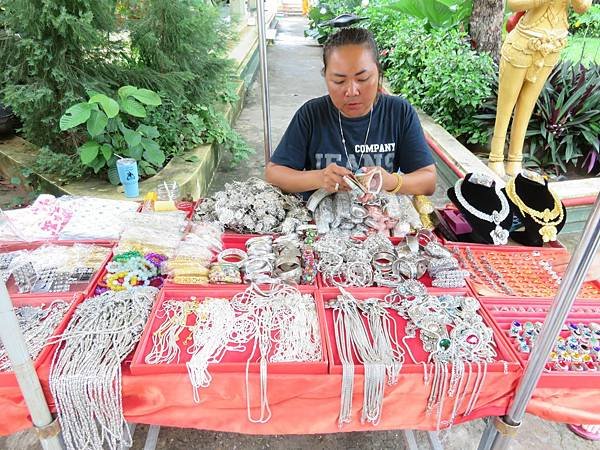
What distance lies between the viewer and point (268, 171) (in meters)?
2.07

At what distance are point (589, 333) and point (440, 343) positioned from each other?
512 mm

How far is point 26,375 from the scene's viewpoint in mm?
1020

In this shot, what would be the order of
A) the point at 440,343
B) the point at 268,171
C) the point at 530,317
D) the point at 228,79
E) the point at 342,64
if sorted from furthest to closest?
the point at 228,79 < the point at 268,171 < the point at 342,64 < the point at 530,317 < the point at 440,343

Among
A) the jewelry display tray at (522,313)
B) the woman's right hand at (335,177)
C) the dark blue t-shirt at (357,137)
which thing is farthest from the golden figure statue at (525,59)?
the jewelry display tray at (522,313)

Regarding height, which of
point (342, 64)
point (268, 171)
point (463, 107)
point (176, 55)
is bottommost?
point (463, 107)

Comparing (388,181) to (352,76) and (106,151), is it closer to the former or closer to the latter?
(352,76)

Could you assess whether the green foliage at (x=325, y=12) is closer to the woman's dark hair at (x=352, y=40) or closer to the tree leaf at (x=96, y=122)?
the tree leaf at (x=96, y=122)

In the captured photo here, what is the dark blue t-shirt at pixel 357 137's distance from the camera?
6.73ft

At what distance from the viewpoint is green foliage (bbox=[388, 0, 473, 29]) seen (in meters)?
6.20

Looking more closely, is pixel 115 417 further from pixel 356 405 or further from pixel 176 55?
pixel 176 55

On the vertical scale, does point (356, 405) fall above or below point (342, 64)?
below

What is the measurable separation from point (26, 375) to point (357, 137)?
161cm

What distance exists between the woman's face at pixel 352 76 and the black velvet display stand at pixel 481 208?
0.60 metres

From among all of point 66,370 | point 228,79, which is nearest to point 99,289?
point 66,370
